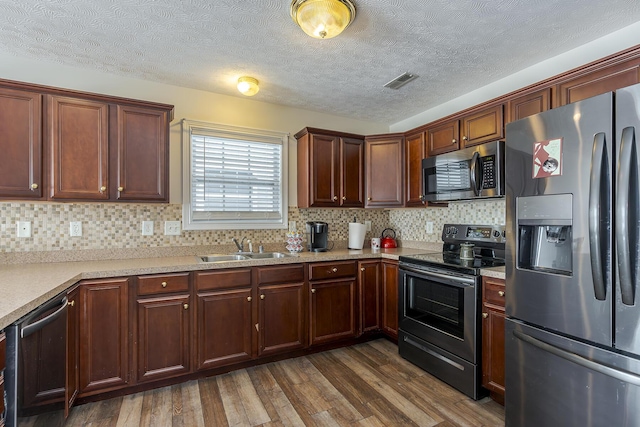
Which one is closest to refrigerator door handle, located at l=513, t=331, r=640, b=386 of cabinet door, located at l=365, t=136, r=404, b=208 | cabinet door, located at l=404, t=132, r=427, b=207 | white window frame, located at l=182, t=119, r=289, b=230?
cabinet door, located at l=404, t=132, r=427, b=207

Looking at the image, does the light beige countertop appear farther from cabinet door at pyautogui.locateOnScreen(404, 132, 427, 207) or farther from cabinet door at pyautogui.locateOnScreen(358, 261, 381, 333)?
cabinet door at pyautogui.locateOnScreen(404, 132, 427, 207)

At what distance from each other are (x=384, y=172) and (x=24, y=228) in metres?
3.15

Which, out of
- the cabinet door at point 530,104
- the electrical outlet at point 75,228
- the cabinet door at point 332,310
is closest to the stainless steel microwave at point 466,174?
the cabinet door at point 530,104

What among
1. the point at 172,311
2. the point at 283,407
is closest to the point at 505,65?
the point at 283,407

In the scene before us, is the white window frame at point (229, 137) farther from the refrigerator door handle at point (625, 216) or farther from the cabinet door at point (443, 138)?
the refrigerator door handle at point (625, 216)

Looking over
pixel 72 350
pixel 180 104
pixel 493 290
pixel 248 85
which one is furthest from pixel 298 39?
pixel 72 350

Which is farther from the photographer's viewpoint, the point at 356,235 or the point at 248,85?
the point at 356,235

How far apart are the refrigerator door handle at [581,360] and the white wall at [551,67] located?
191 cm

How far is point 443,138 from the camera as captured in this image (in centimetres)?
291

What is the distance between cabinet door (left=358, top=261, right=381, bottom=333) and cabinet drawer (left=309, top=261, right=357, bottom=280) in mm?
105

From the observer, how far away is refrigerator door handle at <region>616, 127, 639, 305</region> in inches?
52.0

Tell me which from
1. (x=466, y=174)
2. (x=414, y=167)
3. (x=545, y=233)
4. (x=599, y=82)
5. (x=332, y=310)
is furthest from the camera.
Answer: (x=414, y=167)

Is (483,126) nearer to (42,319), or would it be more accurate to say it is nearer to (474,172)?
(474,172)

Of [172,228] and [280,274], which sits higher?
[172,228]
